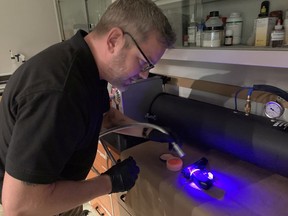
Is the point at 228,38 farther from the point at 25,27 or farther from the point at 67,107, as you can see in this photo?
the point at 25,27

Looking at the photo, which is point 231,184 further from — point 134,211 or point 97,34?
point 97,34

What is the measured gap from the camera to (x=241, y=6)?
97 centimetres

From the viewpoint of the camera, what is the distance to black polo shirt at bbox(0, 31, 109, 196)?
1.63 ft

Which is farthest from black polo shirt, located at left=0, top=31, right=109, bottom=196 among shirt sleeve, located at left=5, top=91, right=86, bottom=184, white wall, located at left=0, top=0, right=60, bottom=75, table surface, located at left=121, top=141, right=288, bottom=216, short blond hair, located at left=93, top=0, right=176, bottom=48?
white wall, located at left=0, top=0, right=60, bottom=75

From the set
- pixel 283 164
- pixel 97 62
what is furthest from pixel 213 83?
pixel 97 62

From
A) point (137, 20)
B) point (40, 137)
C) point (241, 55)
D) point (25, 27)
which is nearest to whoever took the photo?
point (40, 137)

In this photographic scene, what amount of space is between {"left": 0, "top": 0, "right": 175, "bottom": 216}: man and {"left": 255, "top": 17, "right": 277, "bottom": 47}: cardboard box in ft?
1.14

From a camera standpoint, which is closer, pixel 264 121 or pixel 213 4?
pixel 264 121

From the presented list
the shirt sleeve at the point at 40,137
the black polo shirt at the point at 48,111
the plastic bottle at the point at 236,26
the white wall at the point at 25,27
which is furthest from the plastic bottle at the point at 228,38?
the white wall at the point at 25,27

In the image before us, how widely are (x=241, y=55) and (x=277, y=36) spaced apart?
128mm

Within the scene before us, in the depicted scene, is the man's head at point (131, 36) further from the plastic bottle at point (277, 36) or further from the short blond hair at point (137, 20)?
the plastic bottle at point (277, 36)

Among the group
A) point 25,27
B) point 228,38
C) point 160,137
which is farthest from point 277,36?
point 25,27

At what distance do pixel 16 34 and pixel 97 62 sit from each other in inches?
83.2

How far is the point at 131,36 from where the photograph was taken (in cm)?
64
